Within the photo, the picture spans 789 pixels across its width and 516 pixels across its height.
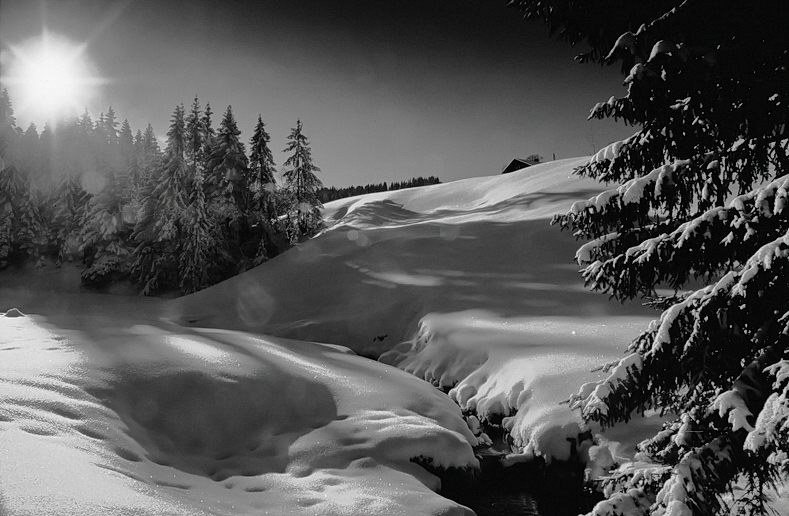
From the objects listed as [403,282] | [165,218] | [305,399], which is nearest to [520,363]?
[305,399]

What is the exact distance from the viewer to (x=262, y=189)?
36875mm

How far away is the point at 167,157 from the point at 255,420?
3063 centimetres

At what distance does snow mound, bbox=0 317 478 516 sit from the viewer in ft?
15.3

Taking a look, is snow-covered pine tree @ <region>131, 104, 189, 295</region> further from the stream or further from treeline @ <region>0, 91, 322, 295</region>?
the stream

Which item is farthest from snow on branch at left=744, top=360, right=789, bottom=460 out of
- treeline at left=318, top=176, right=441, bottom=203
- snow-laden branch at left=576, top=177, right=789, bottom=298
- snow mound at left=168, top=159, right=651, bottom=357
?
treeline at left=318, top=176, right=441, bottom=203

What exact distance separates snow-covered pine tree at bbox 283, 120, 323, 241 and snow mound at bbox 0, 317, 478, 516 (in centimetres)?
2848

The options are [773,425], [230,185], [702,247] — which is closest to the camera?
[773,425]

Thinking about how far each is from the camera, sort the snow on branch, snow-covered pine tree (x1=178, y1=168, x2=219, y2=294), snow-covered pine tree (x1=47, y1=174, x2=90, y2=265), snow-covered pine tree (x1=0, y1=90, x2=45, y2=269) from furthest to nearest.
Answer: snow-covered pine tree (x1=47, y1=174, x2=90, y2=265) < snow-covered pine tree (x1=0, y1=90, x2=45, y2=269) < snow-covered pine tree (x1=178, y1=168, x2=219, y2=294) < the snow on branch

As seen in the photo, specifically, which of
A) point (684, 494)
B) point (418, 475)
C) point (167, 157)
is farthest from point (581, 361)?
point (167, 157)

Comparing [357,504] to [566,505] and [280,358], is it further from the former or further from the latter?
[280,358]

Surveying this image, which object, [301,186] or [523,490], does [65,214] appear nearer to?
[301,186]

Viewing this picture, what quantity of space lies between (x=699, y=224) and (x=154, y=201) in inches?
1457

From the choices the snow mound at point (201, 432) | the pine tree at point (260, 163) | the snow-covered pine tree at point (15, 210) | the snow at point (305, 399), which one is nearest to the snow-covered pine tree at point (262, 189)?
the pine tree at point (260, 163)

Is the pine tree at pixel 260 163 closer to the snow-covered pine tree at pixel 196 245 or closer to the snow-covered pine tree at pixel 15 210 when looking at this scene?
the snow-covered pine tree at pixel 196 245
